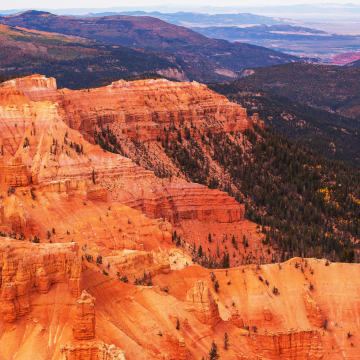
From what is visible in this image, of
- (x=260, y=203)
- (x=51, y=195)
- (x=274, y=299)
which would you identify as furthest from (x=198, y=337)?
(x=260, y=203)

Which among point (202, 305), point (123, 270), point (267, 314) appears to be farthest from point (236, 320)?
point (123, 270)

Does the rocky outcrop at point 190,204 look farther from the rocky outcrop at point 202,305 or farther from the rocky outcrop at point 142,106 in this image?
the rocky outcrop at point 202,305

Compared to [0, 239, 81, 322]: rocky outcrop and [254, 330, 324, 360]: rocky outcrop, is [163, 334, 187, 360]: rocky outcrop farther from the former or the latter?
[254, 330, 324, 360]: rocky outcrop

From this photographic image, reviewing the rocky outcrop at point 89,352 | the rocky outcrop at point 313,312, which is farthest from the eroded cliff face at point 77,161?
the rocky outcrop at point 89,352

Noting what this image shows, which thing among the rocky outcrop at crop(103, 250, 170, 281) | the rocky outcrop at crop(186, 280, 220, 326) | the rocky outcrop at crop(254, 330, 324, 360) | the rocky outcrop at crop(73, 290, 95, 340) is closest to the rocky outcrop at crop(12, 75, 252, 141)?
the rocky outcrop at crop(103, 250, 170, 281)

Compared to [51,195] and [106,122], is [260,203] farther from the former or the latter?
[51,195]

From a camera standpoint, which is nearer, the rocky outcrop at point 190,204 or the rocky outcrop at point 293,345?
the rocky outcrop at point 293,345

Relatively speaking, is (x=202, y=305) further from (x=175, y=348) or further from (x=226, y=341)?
(x=175, y=348)
